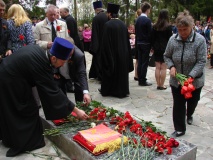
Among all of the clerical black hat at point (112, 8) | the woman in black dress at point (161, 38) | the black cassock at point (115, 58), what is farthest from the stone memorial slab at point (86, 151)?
the woman in black dress at point (161, 38)

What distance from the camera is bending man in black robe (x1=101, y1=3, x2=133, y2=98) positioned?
18.6ft

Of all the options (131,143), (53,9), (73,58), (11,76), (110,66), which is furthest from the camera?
(110,66)

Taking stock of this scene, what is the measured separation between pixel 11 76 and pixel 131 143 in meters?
1.62

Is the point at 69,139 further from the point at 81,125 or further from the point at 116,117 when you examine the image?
the point at 116,117

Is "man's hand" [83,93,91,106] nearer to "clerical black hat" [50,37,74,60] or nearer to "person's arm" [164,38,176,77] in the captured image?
"clerical black hat" [50,37,74,60]

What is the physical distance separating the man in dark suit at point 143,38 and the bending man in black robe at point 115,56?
28.2 inches

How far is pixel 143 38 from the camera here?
646 cm

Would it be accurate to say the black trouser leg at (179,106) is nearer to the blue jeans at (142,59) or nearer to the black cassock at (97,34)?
the blue jeans at (142,59)

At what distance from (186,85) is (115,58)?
2600 mm

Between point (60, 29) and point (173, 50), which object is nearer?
point (173, 50)

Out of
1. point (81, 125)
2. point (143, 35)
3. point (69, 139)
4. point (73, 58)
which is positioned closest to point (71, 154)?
point (69, 139)

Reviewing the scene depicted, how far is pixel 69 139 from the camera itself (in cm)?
329

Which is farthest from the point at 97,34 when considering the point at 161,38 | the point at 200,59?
the point at 200,59

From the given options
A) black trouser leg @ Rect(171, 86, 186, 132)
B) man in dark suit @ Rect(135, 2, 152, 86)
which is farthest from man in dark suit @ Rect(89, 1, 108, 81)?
black trouser leg @ Rect(171, 86, 186, 132)
